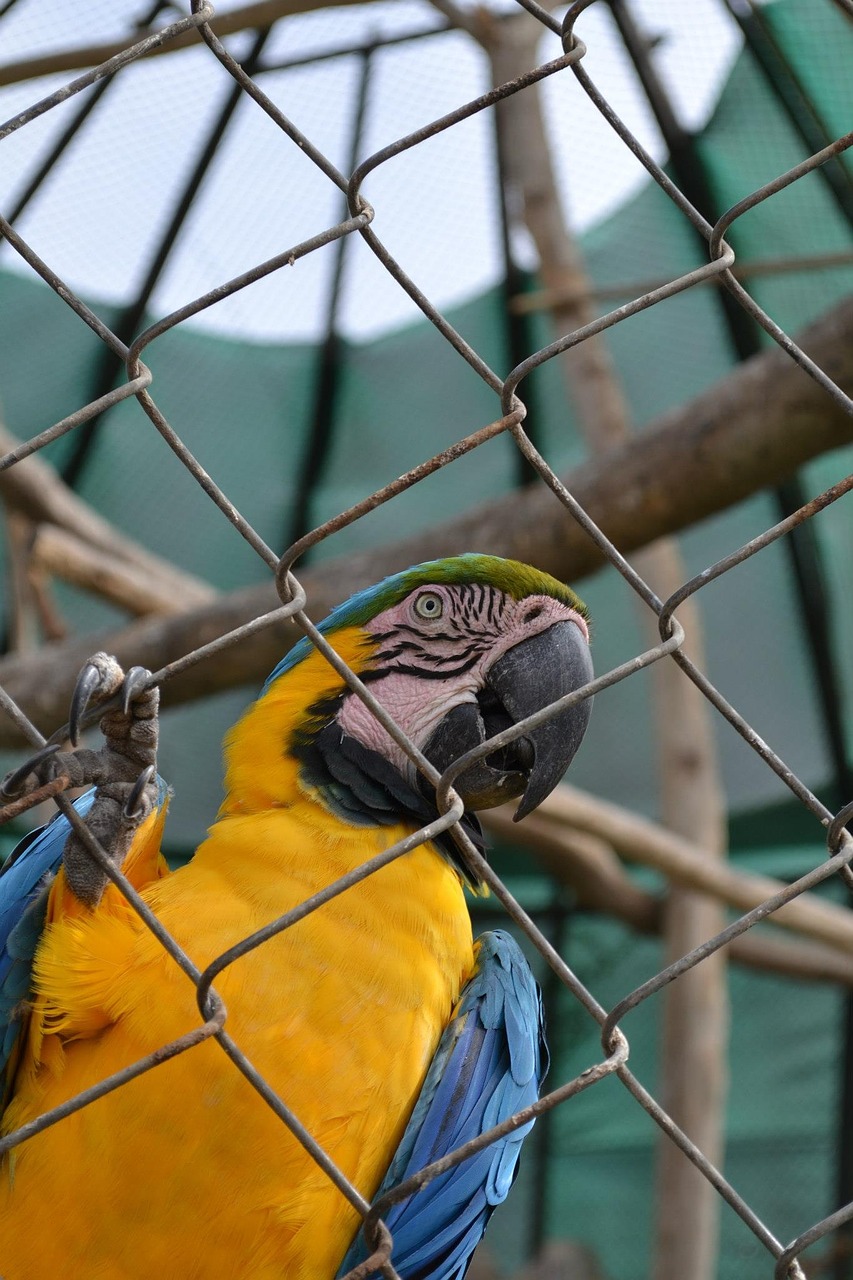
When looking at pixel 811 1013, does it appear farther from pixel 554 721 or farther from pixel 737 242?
pixel 554 721

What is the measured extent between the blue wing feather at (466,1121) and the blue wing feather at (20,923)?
0.44 meters

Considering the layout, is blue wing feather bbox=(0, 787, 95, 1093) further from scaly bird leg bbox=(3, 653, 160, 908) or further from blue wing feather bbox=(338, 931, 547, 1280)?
blue wing feather bbox=(338, 931, 547, 1280)

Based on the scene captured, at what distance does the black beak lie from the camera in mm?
1571

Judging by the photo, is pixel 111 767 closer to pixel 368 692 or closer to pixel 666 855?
pixel 368 692

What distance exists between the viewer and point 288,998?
4.79ft

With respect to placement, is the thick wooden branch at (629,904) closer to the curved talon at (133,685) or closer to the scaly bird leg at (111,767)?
the scaly bird leg at (111,767)

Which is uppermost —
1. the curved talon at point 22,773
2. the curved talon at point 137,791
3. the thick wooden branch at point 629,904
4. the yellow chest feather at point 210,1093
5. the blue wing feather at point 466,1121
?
the curved talon at point 22,773

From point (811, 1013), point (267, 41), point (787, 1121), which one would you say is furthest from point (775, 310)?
point (787, 1121)

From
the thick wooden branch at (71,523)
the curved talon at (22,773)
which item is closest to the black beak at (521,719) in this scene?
the curved talon at (22,773)

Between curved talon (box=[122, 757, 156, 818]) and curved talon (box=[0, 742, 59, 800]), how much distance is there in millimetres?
215

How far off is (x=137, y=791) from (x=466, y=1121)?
0.54 m

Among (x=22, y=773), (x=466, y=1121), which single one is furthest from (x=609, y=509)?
(x=22, y=773)

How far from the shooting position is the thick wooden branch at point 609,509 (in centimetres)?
233

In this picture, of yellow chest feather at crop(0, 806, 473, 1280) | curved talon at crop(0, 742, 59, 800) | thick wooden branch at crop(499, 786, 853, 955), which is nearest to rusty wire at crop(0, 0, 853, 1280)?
curved talon at crop(0, 742, 59, 800)
